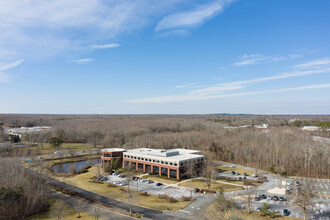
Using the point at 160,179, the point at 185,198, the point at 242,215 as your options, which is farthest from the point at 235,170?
the point at 242,215

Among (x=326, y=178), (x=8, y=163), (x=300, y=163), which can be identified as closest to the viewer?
(x=8, y=163)

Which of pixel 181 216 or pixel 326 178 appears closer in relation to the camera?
pixel 181 216

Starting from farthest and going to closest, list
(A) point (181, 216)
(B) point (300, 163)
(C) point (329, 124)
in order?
(C) point (329, 124)
(B) point (300, 163)
(A) point (181, 216)

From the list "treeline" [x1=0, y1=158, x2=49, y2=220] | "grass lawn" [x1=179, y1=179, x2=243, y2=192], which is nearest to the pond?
"treeline" [x1=0, y1=158, x2=49, y2=220]

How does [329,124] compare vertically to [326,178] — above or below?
above

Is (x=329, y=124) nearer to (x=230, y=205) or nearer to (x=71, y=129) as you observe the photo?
(x=230, y=205)

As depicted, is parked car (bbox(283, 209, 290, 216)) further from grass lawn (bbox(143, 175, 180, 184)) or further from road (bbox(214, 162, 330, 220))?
grass lawn (bbox(143, 175, 180, 184))

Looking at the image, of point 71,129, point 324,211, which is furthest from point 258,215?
point 71,129
